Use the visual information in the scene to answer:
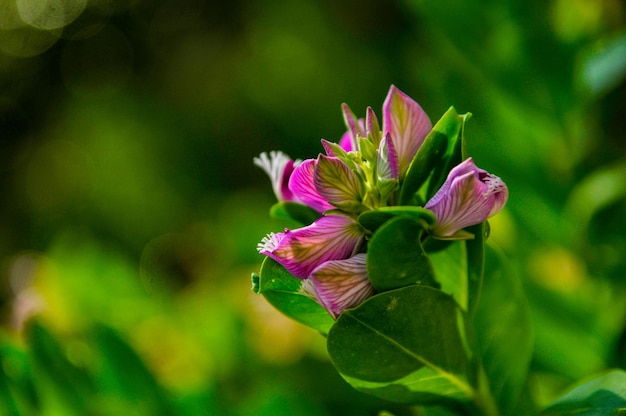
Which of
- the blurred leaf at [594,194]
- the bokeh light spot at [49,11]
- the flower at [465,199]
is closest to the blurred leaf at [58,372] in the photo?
the flower at [465,199]

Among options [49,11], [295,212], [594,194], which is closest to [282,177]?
[295,212]

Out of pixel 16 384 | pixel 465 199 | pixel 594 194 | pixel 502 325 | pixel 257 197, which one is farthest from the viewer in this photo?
pixel 257 197

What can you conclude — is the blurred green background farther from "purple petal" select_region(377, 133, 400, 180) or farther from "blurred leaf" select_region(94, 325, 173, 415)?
"purple petal" select_region(377, 133, 400, 180)

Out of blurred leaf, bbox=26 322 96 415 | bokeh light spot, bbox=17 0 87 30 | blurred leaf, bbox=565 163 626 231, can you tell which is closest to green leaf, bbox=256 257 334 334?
blurred leaf, bbox=26 322 96 415

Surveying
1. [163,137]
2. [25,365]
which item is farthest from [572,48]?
[163,137]

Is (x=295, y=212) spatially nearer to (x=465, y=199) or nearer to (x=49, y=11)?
(x=465, y=199)

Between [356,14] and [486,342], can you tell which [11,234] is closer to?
[356,14]

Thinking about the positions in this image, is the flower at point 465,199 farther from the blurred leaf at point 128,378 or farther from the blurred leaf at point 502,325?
the blurred leaf at point 128,378
